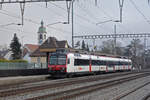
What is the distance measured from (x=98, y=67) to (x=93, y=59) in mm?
2561

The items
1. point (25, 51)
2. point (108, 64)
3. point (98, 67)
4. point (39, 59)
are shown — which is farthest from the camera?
point (25, 51)

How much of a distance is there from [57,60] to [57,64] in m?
0.47

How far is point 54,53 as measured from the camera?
30.2 m

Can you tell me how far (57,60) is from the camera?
97.0 ft

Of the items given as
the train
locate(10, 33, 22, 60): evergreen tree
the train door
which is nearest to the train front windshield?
the train

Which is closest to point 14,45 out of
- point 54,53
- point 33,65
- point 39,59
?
point 39,59

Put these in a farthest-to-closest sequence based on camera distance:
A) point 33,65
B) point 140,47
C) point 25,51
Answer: point 25,51 → point 140,47 → point 33,65

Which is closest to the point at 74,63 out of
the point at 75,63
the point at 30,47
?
the point at 75,63

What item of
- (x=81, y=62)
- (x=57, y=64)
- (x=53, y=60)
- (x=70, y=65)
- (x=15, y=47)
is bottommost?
(x=70, y=65)

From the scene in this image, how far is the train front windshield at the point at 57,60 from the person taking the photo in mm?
29163

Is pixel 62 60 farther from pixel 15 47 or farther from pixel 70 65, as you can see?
pixel 15 47

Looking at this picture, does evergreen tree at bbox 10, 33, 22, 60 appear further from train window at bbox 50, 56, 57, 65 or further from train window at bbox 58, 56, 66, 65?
train window at bbox 58, 56, 66, 65

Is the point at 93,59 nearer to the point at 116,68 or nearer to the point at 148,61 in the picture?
the point at 116,68

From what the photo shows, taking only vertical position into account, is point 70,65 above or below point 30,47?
below
